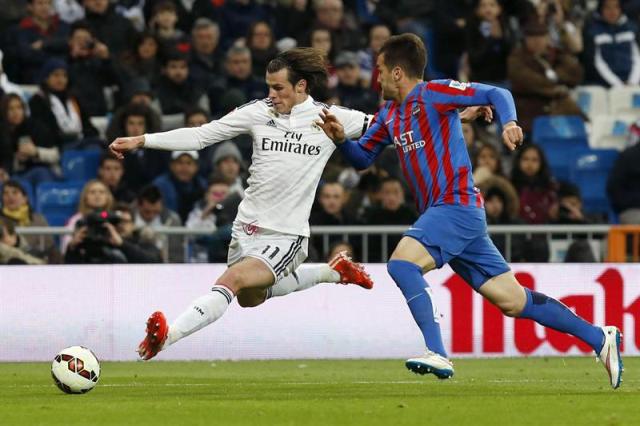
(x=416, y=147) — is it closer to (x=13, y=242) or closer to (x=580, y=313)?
(x=580, y=313)


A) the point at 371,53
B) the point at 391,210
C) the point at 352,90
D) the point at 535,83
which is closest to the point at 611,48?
the point at 535,83

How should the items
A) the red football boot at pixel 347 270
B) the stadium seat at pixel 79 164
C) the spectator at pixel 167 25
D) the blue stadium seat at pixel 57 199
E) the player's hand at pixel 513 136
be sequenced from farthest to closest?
the spectator at pixel 167 25 < the stadium seat at pixel 79 164 < the blue stadium seat at pixel 57 199 < the red football boot at pixel 347 270 < the player's hand at pixel 513 136

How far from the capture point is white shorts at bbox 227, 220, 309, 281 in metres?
11.7

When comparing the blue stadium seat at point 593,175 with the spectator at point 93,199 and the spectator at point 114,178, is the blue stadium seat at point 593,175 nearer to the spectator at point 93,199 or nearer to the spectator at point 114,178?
the spectator at point 114,178

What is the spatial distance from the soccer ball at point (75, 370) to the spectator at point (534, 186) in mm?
8150

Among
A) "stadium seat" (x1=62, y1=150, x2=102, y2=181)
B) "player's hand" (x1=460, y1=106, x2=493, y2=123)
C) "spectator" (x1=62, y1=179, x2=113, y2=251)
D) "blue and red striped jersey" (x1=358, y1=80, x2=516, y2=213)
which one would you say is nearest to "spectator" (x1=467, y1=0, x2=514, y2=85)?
"stadium seat" (x1=62, y1=150, x2=102, y2=181)

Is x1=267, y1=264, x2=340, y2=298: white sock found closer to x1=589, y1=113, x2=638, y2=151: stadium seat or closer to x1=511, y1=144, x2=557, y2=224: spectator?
x1=511, y1=144, x2=557, y2=224: spectator

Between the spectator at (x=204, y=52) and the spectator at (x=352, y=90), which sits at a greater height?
the spectator at (x=204, y=52)

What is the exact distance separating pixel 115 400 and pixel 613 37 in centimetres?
1287

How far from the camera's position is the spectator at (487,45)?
69.4 ft

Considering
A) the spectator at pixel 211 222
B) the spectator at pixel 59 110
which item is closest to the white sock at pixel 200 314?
the spectator at pixel 211 222

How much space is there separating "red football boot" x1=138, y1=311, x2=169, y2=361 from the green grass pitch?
0.32m

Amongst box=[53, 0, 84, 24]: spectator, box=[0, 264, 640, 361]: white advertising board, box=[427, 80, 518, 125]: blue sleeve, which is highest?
box=[53, 0, 84, 24]: spectator

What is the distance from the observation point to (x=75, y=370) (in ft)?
36.3
